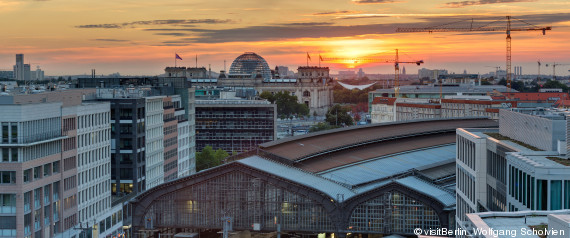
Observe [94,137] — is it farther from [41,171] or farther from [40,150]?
[41,171]

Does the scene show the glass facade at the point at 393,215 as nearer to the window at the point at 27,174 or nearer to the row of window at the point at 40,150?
the row of window at the point at 40,150

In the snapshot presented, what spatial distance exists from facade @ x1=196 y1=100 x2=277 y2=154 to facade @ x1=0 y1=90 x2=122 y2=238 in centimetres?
8473

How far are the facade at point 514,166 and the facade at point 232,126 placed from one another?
114 m

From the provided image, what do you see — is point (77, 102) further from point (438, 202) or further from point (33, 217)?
point (438, 202)

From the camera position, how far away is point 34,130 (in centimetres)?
7969

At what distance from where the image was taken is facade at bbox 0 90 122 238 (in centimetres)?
7725

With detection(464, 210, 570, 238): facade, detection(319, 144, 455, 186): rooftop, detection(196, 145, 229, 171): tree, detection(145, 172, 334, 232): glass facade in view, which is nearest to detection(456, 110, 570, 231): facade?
detection(464, 210, 570, 238): facade

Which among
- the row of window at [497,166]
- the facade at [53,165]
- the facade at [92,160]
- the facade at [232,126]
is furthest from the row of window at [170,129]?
the row of window at [497,166]

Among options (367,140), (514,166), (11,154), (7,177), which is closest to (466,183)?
(514,166)

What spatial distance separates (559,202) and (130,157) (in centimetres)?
6642

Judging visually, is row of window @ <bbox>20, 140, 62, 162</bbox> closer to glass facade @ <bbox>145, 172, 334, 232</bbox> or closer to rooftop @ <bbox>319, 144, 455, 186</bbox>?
glass facade @ <bbox>145, 172, 334, 232</bbox>

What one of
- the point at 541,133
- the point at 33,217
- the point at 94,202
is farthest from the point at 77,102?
the point at 541,133

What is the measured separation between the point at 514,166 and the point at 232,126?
13438cm

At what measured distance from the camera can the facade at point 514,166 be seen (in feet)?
150
